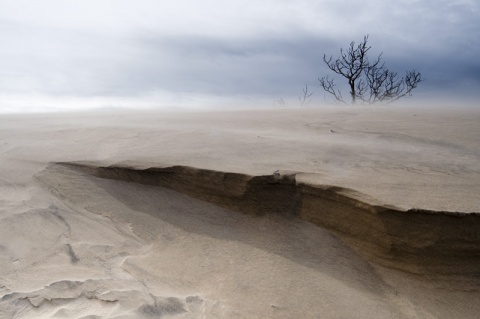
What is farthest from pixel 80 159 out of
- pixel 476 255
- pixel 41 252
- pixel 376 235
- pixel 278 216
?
pixel 476 255

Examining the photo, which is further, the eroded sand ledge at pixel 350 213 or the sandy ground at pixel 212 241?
the eroded sand ledge at pixel 350 213

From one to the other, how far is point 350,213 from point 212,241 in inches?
26.5

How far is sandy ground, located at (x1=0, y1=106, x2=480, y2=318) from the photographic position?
1.43 meters

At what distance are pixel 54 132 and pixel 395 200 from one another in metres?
2.94

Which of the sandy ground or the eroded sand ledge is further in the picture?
the eroded sand ledge

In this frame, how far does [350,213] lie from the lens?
1.87 metres

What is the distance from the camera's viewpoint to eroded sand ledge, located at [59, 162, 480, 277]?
167cm

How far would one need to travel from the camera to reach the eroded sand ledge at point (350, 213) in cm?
167

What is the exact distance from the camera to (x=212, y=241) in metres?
1.90

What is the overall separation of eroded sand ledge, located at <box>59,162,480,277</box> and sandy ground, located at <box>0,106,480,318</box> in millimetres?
17

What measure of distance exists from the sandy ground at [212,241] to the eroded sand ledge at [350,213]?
0.02 metres

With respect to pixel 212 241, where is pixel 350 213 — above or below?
above

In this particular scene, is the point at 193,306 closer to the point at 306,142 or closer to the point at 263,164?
the point at 263,164

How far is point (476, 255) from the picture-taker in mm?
1666
